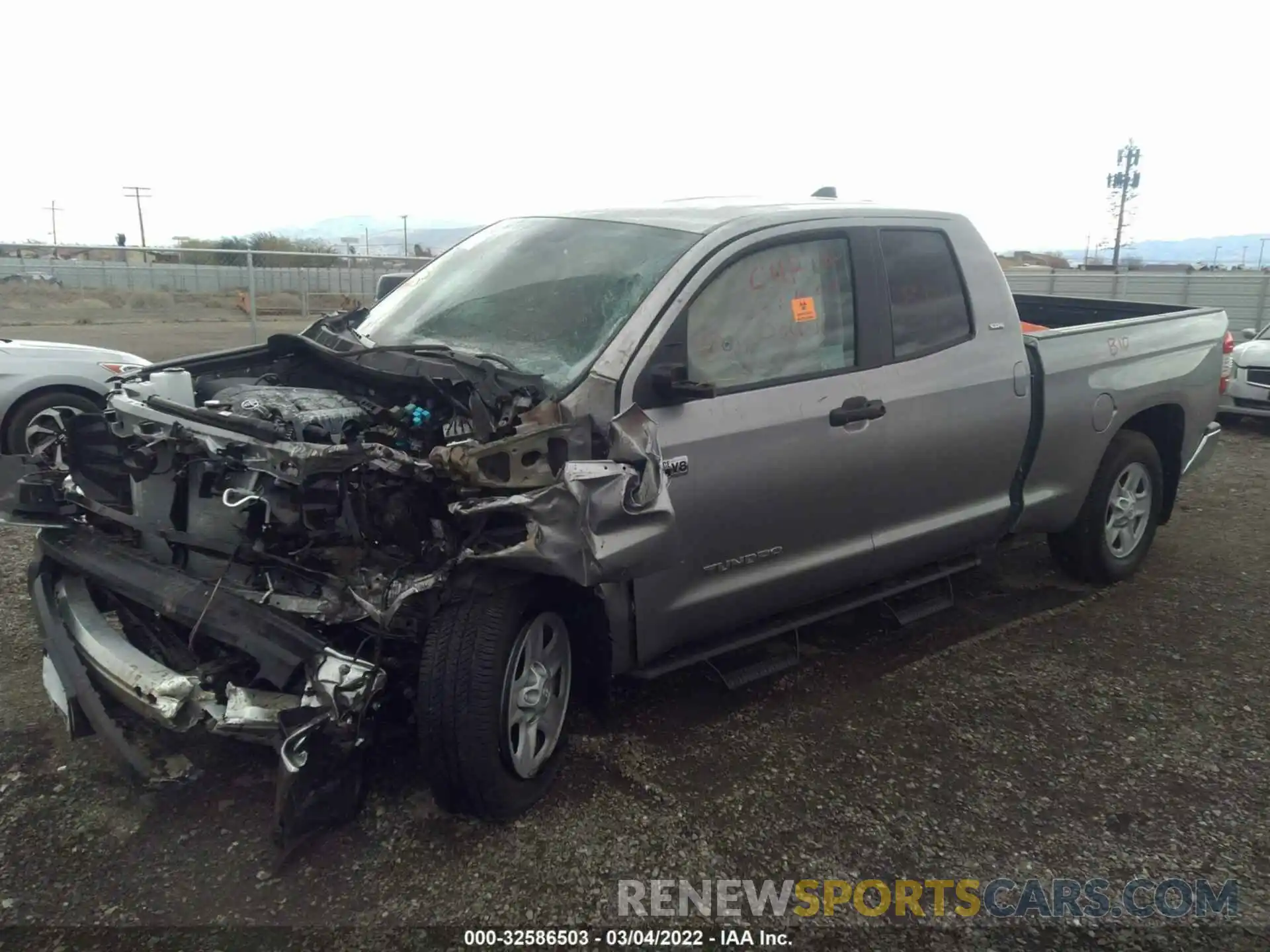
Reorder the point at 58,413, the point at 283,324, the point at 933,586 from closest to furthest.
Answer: the point at 58,413 < the point at 933,586 < the point at 283,324

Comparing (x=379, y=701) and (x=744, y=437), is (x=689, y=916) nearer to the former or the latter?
(x=379, y=701)

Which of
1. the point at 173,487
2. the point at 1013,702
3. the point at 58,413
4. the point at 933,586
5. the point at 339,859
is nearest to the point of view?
the point at 339,859

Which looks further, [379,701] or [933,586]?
[933,586]

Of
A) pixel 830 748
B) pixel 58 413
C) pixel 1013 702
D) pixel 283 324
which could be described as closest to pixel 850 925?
pixel 830 748

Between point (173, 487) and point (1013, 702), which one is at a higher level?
point (173, 487)

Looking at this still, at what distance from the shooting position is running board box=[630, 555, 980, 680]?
3441 mm

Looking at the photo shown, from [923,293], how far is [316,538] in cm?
273

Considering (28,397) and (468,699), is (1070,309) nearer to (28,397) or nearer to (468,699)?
(468,699)

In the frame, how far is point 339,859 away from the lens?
285cm

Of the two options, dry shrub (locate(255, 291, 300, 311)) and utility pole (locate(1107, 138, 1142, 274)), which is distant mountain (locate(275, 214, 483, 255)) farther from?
utility pole (locate(1107, 138, 1142, 274))

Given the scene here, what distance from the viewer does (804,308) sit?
12.2 ft

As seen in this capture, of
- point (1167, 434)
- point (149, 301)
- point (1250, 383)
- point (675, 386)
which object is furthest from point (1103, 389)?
point (149, 301)

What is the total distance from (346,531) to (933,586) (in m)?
3.16

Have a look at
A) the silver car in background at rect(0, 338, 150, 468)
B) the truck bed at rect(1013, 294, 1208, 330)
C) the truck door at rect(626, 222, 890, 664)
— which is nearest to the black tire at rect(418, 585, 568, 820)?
the truck door at rect(626, 222, 890, 664)
